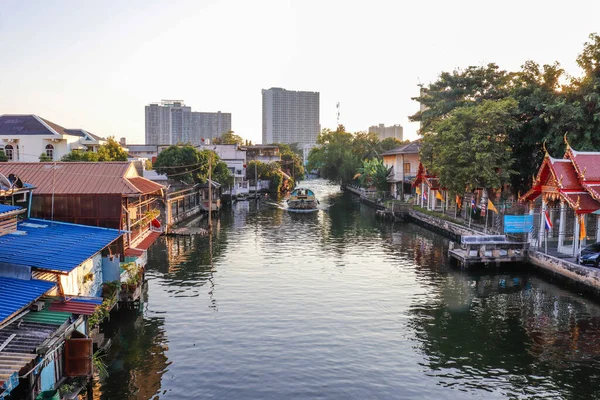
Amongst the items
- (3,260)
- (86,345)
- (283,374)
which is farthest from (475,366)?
(3,260)

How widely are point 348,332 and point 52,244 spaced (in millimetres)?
13219

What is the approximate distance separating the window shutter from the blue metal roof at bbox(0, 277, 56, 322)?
193 cm

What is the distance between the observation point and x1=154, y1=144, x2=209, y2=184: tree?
224ft

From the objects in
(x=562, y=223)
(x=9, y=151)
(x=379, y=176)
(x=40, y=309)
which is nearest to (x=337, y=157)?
(x=379, y=176)

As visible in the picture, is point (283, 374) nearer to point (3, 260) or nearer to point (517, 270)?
point (3, 260)

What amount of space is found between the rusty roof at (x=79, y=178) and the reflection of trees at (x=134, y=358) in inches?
257

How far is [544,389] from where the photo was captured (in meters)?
18.8

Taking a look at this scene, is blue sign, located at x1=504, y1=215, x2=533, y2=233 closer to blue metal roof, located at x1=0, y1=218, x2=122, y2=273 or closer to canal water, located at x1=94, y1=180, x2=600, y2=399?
canal water, located at x1=94, y1=180, x2=600, y2=399

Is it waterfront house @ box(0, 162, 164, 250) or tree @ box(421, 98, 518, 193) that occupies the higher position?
tree @ box(421, 98, 518, 193)

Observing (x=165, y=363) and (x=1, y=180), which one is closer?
(x=165, y=363)

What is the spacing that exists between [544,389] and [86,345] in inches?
625

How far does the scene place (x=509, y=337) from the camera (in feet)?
78.5

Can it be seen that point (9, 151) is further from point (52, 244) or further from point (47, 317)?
point (47, 317)

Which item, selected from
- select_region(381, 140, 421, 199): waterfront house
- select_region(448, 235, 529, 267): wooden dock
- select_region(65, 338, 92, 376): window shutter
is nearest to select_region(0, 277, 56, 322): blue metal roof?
select_region(65, 338, 92, 376): window shutter
